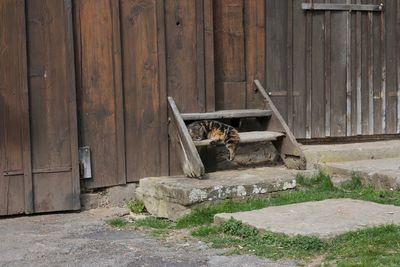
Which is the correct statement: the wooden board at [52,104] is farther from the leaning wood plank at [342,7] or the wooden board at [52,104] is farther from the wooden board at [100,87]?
the leaning wood plank at [342,7]

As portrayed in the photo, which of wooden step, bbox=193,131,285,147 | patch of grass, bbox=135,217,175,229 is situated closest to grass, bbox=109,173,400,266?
patch of grass, bbox=135,217,175,229

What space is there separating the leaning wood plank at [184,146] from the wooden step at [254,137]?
20 centimetres

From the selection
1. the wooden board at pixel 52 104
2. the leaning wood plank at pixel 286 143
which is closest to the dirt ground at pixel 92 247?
the wooden board at pixel 52 104

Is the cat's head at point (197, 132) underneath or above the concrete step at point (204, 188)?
above

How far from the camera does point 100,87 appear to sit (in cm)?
717

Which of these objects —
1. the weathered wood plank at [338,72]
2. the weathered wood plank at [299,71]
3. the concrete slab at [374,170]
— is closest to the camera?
the concrete slab at [374,170]

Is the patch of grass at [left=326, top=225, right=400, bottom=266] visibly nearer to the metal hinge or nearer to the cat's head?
the cat's head

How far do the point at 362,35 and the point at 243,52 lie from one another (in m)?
1.74

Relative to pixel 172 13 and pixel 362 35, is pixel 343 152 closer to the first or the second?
pixel 362 35

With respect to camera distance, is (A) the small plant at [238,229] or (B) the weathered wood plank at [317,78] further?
(B) the weathered wood plank at [317,78]

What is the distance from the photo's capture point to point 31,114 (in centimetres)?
685

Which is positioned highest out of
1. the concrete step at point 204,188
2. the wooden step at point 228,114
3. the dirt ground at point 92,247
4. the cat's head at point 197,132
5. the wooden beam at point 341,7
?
the wooden beam at point 341,7

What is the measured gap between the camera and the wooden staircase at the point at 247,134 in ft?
22.5

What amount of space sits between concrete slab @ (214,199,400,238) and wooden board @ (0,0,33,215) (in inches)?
92.8
